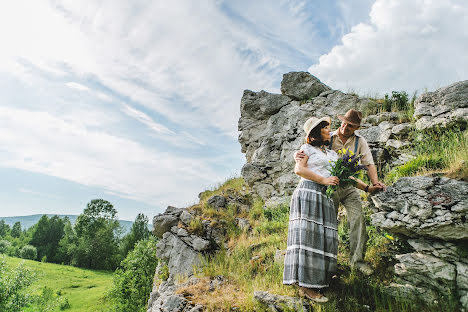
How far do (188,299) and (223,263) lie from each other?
103 inches

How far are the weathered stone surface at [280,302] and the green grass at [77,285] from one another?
114 feet

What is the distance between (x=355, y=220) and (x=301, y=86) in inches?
414

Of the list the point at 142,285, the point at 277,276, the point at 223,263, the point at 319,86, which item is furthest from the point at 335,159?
the point at 142,285

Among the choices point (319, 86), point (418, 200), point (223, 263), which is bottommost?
point (223, 263)

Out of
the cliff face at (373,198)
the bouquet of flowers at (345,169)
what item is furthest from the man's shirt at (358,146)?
the cliff face at (373,198)

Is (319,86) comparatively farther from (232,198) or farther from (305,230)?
(305,230)

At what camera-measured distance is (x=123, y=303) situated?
24094 mm

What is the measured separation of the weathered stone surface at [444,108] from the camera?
22.6ft

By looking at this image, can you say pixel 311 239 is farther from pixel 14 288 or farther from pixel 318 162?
pixel 14 288

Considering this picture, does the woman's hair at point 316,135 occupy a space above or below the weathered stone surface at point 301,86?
below

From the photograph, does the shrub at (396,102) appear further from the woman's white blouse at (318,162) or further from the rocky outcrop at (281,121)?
the woman's white blouse at (318,162)

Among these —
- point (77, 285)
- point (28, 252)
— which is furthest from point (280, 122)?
point (28, 252)

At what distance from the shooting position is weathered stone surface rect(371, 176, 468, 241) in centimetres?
438

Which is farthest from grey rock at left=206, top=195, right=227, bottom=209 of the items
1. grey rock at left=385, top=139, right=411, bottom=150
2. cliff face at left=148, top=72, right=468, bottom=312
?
grey rock at left=385, top=139, right=411, bottom=150
